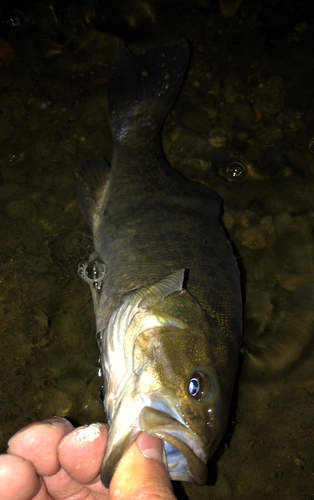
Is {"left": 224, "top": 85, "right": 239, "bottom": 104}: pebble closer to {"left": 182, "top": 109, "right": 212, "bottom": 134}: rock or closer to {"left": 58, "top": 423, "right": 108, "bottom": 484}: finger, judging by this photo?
{"left": 182, "top": 109, "right": 212, "bottom": 134}: rock

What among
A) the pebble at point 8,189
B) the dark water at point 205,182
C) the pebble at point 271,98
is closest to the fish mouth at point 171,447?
the dark water at point 205,182

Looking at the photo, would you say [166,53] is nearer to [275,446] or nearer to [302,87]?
[302,87]

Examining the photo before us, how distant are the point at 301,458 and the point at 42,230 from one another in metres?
3.14

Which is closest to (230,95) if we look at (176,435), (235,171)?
(235,171)

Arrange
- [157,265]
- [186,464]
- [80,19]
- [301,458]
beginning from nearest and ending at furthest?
[186,464] → [157,265] → [301,458] → [80,19]

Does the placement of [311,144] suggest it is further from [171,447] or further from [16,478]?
[16,478]

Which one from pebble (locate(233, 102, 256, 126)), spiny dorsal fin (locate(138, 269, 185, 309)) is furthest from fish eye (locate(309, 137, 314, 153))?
spiny dorsal fin (locate(138, 269, 185, 309))

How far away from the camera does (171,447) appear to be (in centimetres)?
181

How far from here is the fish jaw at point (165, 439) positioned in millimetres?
1695

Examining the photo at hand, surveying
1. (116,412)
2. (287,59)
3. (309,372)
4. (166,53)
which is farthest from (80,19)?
(309,372)

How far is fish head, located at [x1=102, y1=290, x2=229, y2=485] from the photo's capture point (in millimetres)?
1743

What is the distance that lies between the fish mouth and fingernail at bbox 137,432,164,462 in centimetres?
3

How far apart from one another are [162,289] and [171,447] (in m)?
0.89

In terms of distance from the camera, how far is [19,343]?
2992 millimetres
